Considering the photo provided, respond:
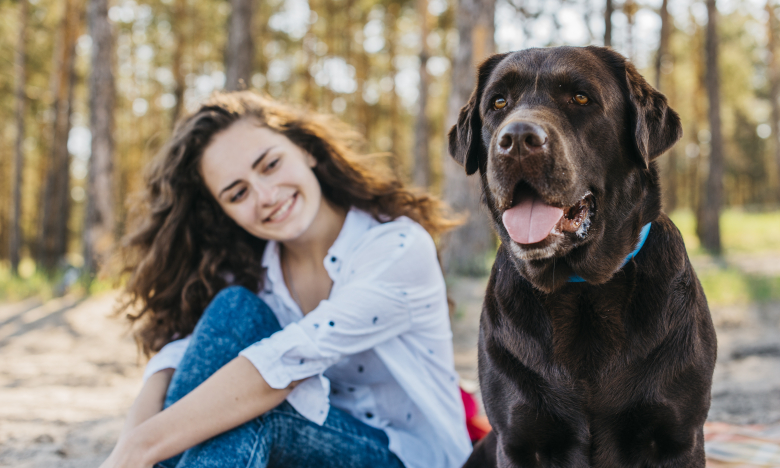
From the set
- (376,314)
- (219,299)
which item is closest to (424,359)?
(376,314)

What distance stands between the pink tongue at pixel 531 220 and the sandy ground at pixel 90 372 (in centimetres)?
218

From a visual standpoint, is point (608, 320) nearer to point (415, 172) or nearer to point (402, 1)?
point (415, 172)

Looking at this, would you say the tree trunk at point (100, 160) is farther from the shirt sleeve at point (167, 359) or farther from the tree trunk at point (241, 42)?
the shirt sleeve at point (167, 359)

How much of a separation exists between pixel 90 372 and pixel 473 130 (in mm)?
4667

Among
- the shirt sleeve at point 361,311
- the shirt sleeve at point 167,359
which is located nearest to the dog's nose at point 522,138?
the shirt sleeve at point 361,311

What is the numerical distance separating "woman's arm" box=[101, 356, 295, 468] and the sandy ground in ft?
3.51

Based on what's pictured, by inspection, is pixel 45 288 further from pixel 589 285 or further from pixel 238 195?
pixel 589 285

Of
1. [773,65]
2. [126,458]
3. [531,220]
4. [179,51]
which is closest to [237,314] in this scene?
[126,458]

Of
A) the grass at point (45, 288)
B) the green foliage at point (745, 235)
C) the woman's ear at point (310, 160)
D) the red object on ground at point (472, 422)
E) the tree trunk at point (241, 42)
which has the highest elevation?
the tree trunk at point (241, 42)

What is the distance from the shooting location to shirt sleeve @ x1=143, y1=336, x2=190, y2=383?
2.48 meters

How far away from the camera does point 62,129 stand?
1345cm

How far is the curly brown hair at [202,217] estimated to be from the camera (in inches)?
110

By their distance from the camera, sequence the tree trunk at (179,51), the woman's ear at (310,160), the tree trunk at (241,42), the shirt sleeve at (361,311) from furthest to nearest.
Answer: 1. the tree trunk at (179,51)
2. the tree trunk at (241,42)
3. the woman's ear at (310,160)
4. the shirt sleeve at (361,311)

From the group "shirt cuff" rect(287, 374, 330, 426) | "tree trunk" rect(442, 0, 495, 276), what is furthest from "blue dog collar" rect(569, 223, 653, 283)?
"tree trunk" rect(442, 0, 495, 276)
